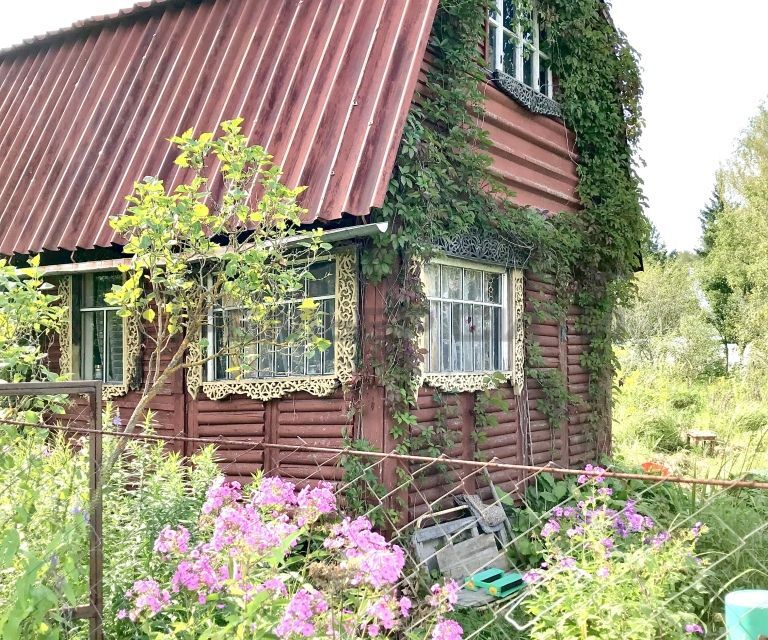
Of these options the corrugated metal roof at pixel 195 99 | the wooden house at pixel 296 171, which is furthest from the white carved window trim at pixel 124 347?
the corrugated metal roof at pixel 195 99

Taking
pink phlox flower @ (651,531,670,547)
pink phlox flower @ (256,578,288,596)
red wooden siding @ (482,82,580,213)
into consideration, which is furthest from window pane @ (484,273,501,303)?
pink phlox flower @ (256,578,288,596)

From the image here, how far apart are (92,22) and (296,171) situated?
4.46 meters

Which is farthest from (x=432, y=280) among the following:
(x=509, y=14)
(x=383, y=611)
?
(x=383, y=611)

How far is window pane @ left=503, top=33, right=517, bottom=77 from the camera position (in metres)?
8.49

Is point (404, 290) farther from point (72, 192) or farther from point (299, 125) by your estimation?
point (72, 192)

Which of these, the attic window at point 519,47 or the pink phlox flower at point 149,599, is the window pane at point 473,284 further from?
the pink phlox flower at point 149,599

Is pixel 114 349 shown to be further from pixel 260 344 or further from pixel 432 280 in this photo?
pixel 432 280

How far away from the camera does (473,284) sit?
7.67 meters

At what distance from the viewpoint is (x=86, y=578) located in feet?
11.5

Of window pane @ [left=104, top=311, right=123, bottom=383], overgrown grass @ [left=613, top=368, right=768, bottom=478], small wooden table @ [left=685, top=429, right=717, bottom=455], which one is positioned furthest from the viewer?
small wooden table @ [left=685, top=429, right=717, bottom=455]

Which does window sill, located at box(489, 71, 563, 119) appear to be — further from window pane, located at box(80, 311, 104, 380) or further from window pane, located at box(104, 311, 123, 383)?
window pane, located at box(80, 311, 104, 380)

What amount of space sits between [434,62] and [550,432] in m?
4.25

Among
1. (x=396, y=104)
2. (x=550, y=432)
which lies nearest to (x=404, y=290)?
(x=396, y=104)

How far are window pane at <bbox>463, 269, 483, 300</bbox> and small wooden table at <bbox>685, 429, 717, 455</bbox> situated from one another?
7196 millimetres
